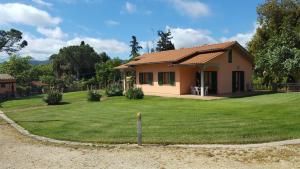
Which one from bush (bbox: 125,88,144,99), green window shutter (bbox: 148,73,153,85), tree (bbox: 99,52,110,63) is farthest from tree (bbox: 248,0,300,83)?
tree (bbox: 99,52,110,63)

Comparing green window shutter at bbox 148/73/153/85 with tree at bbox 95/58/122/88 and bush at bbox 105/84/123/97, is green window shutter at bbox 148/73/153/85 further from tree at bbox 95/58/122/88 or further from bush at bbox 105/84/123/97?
tree at bbox 95/58/122/88

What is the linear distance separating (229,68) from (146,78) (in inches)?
310

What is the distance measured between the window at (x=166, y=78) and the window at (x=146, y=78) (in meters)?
1.47

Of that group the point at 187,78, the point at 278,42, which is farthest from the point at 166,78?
the point at 278,42

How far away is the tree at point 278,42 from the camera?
28.8m

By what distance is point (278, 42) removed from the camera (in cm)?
3038


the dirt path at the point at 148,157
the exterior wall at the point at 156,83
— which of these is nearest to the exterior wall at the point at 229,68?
the exterior wall at the point at 156,83

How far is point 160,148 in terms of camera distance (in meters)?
9.34

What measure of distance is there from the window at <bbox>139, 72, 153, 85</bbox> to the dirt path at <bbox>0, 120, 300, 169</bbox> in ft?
72.3

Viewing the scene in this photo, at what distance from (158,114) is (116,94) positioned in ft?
53.3

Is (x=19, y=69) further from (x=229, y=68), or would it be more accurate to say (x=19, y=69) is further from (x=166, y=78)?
(x=229, y=68)

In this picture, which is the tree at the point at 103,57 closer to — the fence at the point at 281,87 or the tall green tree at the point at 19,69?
the tall green tree at the point at 19,69

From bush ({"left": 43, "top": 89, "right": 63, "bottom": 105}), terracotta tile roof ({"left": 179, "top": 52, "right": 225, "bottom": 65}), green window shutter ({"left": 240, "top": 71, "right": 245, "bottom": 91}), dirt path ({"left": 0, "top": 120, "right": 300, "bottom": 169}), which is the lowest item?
dirt path ({"left": 0, "top": 120, "right": 300, "bottom": 169})

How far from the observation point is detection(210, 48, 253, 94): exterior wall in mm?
27719
